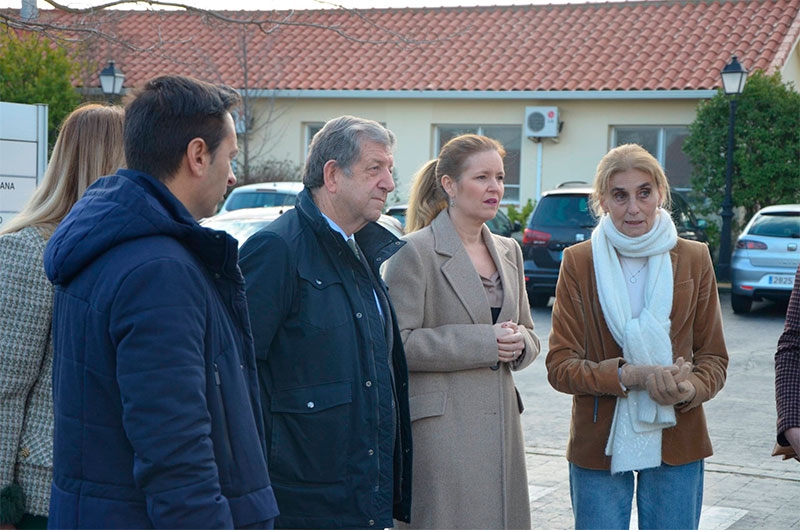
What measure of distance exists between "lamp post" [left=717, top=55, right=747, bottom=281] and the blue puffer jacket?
59.5ft

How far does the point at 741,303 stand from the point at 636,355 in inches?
504

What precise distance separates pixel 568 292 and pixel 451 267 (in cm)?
47

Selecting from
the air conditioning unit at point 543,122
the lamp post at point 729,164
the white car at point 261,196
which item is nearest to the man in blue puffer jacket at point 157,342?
the white car at point 261,196

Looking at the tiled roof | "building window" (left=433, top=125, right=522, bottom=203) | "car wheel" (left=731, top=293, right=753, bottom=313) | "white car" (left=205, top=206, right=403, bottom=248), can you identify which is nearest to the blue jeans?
"white car" (left=205, top=206, right=403, bottom=248)

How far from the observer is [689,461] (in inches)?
151

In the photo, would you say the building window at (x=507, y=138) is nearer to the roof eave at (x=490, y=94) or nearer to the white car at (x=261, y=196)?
the roof eave at (x=490, y=94)

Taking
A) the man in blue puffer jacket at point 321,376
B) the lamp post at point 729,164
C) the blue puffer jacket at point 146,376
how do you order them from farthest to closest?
the lamp post at point 729,164 < the man in blue puffer jacket at point 321,376 < the blue puffer jacket at point 146,376

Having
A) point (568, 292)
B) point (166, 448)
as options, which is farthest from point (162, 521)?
point (568, 292)

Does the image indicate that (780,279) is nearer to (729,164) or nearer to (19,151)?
(729,164)

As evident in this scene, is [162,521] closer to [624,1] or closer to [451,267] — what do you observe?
[451,267]

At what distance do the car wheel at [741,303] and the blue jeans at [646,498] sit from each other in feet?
40.9

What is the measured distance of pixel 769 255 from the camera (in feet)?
49.4

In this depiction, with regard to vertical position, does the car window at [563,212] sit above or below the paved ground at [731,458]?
above

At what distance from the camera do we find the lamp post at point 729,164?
19.1 meters
